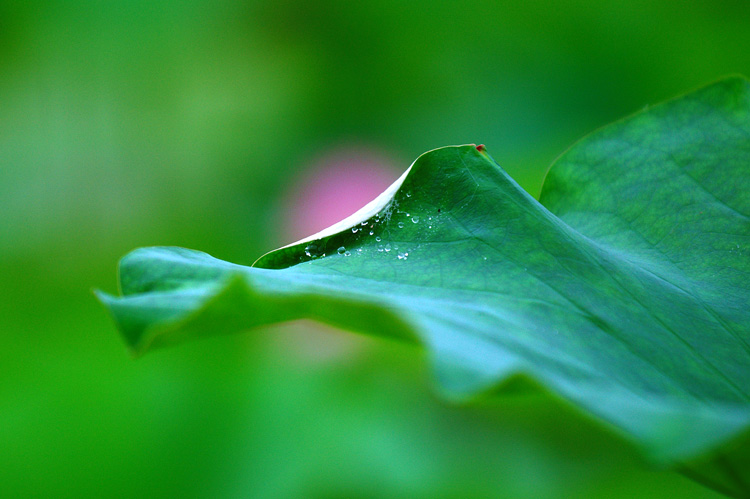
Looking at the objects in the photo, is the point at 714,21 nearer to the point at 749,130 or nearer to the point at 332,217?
the point at 332,217

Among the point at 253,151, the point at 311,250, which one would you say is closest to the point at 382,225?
the point at 311,250

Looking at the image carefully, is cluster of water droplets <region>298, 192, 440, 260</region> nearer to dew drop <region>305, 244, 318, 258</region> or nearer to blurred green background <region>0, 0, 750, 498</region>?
dew drop <region>305, 244, 318, 258</region>

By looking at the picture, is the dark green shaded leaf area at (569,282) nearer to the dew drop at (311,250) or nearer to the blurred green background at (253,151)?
the dew drop at (311,250)

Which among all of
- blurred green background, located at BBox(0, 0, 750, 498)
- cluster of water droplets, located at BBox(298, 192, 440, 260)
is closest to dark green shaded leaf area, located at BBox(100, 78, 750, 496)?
cluster of water droplets, located at BBox(298, 192, 440, 260)

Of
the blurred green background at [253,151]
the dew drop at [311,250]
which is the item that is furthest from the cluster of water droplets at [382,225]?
the blurred green background at [253,151]

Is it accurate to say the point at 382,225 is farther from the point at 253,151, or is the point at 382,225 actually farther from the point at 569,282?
the point at 253,151

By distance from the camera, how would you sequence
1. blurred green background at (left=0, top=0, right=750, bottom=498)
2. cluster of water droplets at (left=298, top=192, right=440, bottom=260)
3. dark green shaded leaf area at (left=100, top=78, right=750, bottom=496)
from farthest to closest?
blurred green background at (left=0, top=0, right=750, bottom=498) < cluster of water droplets at (left=298, top=192, right=440, bottom=260) < dark green shaded leaf area at (left=100, top=78, right=750, bottom=496)

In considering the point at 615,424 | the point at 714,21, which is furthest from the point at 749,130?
the point at 714,21

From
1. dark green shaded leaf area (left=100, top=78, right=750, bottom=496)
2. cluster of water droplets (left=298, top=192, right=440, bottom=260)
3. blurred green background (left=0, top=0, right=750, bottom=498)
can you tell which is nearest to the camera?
dark green shaded leaf area (left=100, top=78, right=750, bottom=496)
